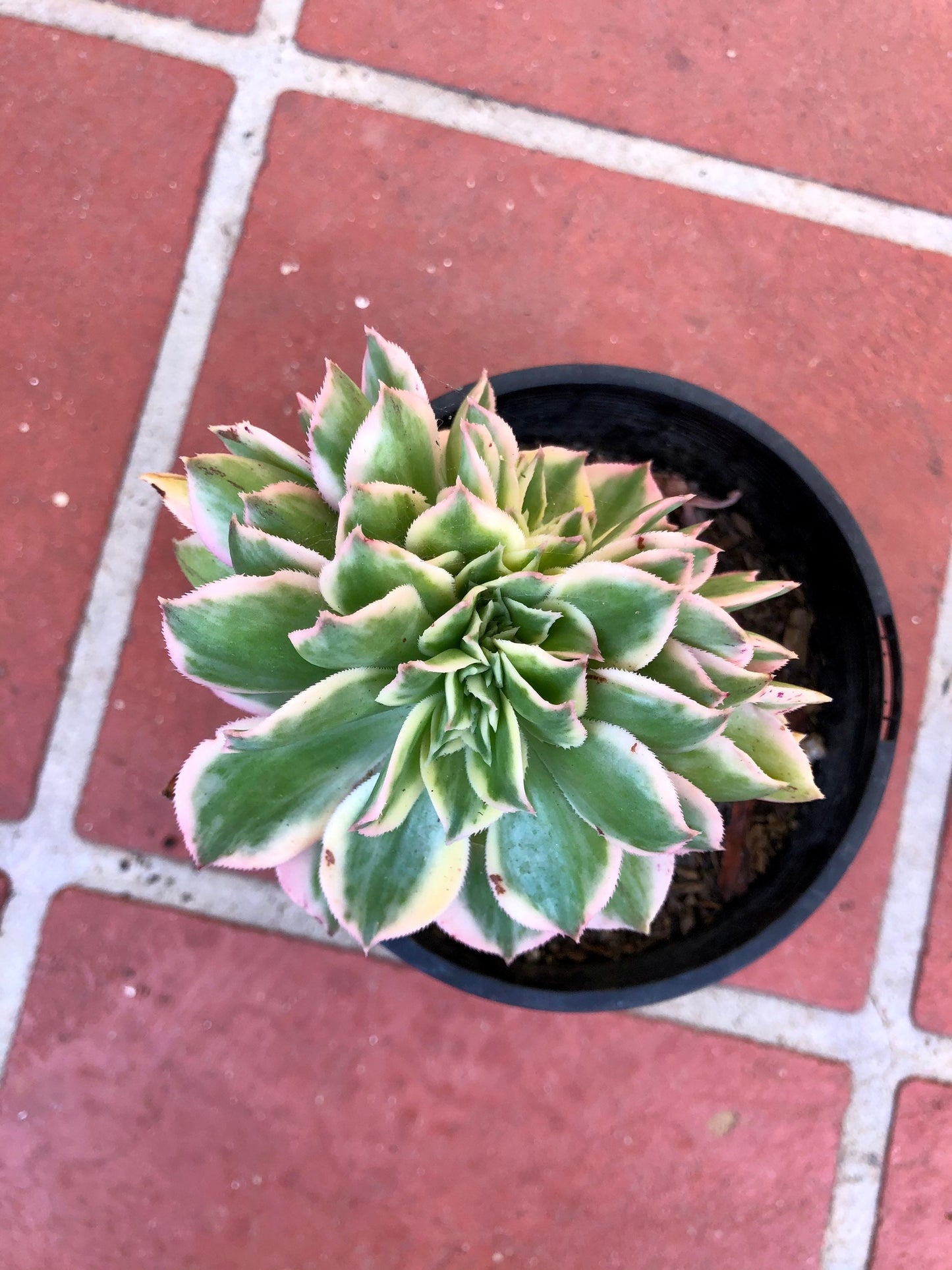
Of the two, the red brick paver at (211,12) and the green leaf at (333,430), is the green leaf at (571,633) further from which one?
the red brick paver at (211,12)

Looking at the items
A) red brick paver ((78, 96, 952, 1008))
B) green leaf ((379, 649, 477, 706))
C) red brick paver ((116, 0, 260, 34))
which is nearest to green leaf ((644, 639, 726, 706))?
green leaf ((379, 649, 477, 706))

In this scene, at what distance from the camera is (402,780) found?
1.51 ft

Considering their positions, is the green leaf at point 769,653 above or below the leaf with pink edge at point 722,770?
above

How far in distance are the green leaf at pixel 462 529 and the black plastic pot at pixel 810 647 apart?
0.72 ft

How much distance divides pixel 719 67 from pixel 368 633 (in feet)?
2.54

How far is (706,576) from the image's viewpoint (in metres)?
0.51

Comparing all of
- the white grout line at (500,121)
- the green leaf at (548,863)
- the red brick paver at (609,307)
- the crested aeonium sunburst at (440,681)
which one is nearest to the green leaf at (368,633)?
the crested aeonium sunburst at (440,681)

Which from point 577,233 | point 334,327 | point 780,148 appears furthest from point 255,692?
point 780,148

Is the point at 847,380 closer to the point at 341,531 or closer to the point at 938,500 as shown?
the point at 938,500

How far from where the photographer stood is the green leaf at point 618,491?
1.99 ft

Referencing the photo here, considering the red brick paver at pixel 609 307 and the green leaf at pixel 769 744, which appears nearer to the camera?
the green leaf at pixel 769 744

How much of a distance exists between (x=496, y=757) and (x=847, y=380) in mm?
613

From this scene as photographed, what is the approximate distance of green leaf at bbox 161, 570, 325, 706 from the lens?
45 cm

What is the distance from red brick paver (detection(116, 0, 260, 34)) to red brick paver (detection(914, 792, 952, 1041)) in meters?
1.00
